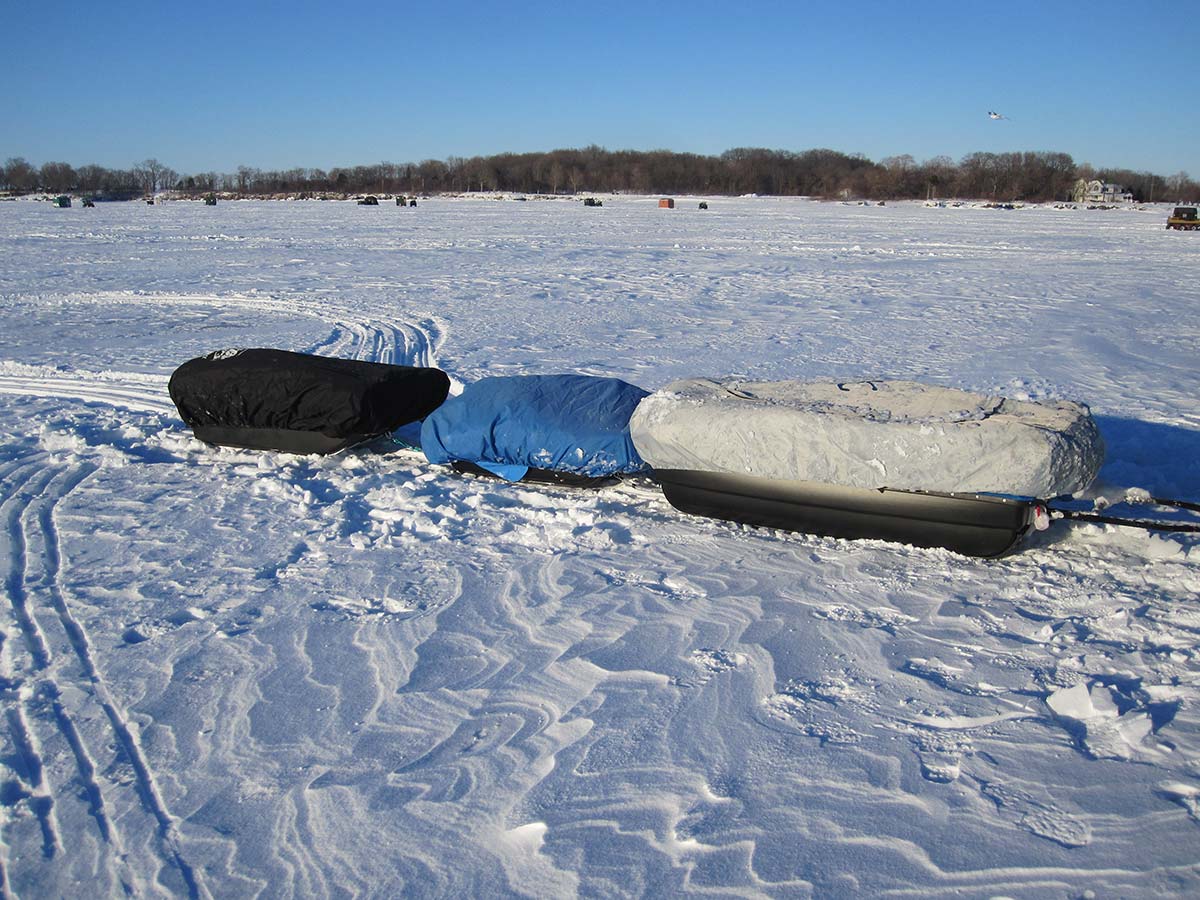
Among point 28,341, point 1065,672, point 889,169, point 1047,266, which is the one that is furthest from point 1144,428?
point 889,169

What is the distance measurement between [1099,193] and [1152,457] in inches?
2977

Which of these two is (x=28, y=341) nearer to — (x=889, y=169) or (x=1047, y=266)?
(x=1047, y=266)

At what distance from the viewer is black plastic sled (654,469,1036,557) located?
12.4 feet

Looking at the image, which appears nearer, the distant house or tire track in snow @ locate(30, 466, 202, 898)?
tire track in snow @ locate(30, 466, 202, 898)

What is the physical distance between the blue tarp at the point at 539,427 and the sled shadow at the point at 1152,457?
2.57m

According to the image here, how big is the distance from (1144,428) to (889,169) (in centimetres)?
8678

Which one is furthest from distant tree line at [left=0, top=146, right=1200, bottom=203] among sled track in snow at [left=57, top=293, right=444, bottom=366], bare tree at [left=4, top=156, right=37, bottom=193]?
sled track in snow at [left=57, top=293, right=444, bottom=366]

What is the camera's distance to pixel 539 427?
4.79 metres

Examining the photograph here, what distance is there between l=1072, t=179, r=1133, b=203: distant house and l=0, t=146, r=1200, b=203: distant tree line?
4.16ft

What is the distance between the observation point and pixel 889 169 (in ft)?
278

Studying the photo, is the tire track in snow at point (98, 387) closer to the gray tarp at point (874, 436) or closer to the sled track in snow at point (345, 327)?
the sled track in snow at point (345, 327)

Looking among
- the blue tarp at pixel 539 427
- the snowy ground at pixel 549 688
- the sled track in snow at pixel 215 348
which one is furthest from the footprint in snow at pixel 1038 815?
the sled track in snow at pixel 215 348

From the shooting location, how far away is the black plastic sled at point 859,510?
3.78m

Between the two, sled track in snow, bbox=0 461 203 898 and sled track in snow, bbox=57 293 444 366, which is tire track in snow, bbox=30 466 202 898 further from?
sled track in snow, bbox=57 293 444 366
